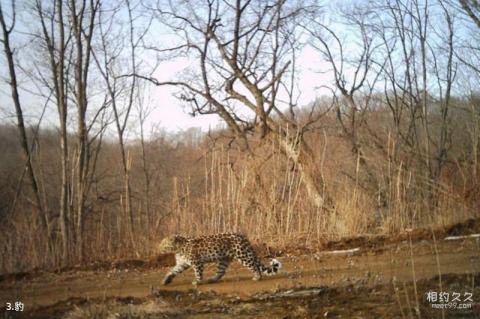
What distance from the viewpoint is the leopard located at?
23.8ft

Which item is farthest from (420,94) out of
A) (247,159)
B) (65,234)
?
(65,234)

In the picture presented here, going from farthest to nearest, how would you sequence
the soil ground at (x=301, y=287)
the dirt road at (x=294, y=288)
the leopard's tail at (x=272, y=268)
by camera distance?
the leopard's tail at (x=272, y=268)
the dirt road at (x=294, y=288)
the soil ground at (x=301, y=287)

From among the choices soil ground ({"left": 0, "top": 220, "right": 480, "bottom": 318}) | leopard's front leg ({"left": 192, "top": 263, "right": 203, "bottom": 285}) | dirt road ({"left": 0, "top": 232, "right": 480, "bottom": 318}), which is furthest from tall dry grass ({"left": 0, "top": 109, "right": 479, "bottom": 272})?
leopard's front leg ({"left": 192, "top": 263, "right": 203, "bottom": 285})

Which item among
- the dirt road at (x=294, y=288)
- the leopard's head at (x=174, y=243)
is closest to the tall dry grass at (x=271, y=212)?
the dirt road at (x=294, y=288)

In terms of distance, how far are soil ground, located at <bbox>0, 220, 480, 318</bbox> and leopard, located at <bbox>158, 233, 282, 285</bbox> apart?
0.18 metres

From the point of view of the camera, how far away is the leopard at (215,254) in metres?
7.24

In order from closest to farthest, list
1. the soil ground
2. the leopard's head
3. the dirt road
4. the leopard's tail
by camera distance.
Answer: the soil ground < the dirt road < the leopard's tail < the leopard's head

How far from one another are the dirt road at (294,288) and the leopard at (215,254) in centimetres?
16

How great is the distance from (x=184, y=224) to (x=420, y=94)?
39.3ft

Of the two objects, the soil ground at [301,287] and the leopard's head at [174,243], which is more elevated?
the leopard's head at [174,243]

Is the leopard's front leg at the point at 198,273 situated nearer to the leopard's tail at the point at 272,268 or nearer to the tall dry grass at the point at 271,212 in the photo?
the leopard's tail at the point at 272,268

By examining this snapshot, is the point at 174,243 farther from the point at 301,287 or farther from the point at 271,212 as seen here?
the point at 271,212

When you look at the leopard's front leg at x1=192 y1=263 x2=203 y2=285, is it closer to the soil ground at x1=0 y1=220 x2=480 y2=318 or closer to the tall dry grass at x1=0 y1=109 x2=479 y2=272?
the soil ground at x1=0 y1=220 x2=480 y2=318

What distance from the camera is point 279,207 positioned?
10.5 m
